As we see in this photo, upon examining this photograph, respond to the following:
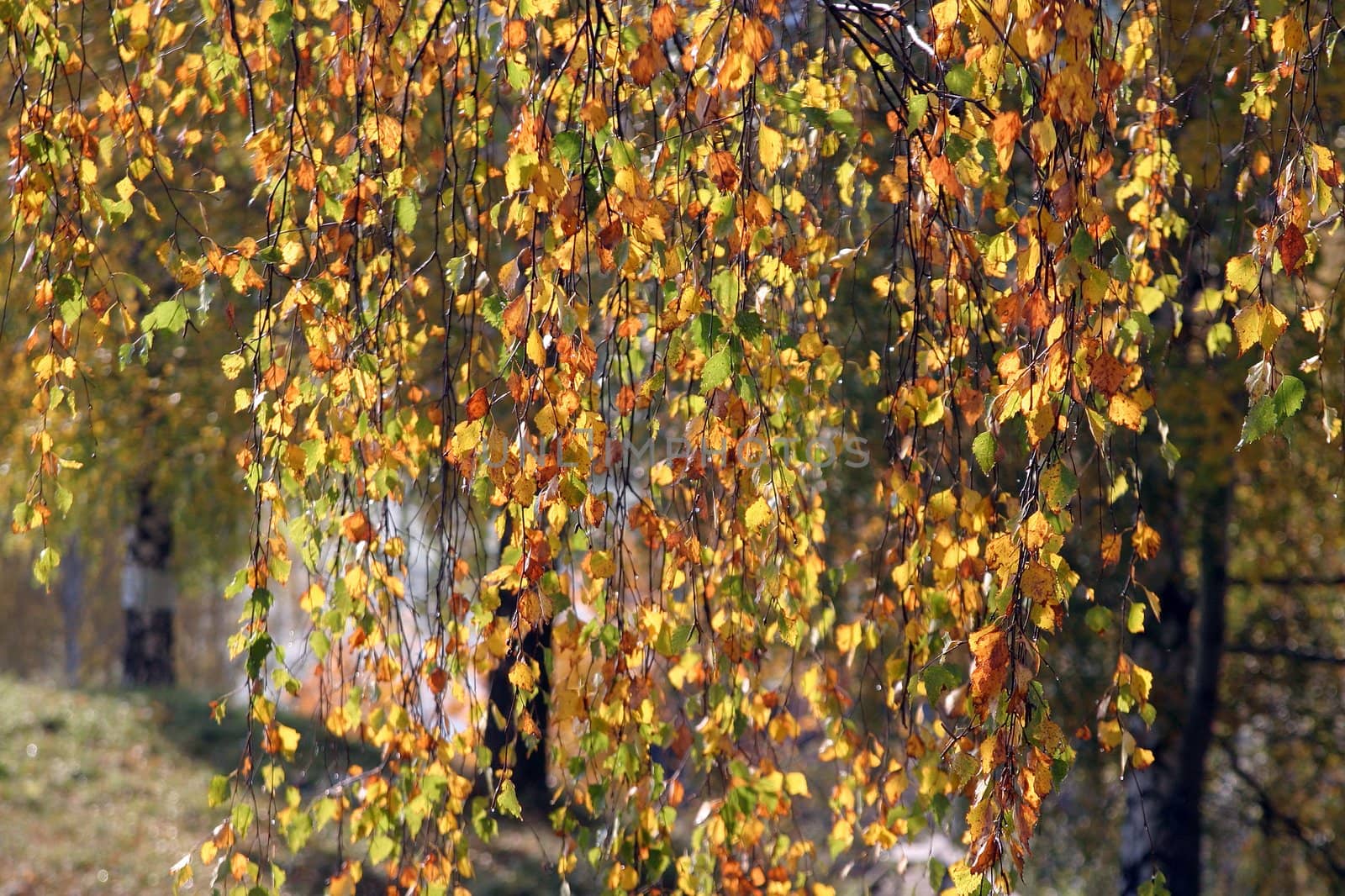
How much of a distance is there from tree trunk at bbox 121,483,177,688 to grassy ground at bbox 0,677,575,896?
763 millimetres

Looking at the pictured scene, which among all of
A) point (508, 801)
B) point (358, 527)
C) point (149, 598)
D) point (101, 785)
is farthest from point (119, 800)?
point (508, 801)

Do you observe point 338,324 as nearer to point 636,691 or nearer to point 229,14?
point 229,14

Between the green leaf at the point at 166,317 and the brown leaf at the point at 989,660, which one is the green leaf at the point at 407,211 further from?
the brown leaf at the point at 989,660

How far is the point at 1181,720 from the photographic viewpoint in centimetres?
666

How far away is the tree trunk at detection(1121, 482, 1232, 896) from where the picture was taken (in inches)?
246

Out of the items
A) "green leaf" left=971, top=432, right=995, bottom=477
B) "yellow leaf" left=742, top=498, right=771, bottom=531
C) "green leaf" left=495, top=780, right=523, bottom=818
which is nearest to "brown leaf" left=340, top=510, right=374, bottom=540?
"green leaf" left=495, top=780, right=523, bottom=818

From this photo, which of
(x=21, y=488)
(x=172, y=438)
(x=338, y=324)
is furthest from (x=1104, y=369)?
(x=21, y=488)

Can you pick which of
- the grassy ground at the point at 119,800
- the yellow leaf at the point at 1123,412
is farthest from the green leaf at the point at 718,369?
the grassy ground at the point at 119,800

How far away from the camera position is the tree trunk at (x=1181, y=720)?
6.25m

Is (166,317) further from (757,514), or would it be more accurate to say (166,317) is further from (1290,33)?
(1290,33)

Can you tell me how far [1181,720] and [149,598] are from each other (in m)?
7.23

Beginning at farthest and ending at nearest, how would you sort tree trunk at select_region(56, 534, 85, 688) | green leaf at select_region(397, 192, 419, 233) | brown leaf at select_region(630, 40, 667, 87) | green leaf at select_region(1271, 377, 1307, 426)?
tree trunk at select_region(56, 534, 85, 688)
green leaf at select_region(397, 192, 419, 233)
brown leaf at select_region(630, 40, 667, 87)
green leaf at select_region(1271, 377, 1307, 426)

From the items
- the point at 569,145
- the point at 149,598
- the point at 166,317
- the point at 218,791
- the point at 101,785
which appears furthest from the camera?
the point at 149,598

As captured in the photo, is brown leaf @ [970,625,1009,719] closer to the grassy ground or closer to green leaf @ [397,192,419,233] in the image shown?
green leaf @ [397,192,419,233]
